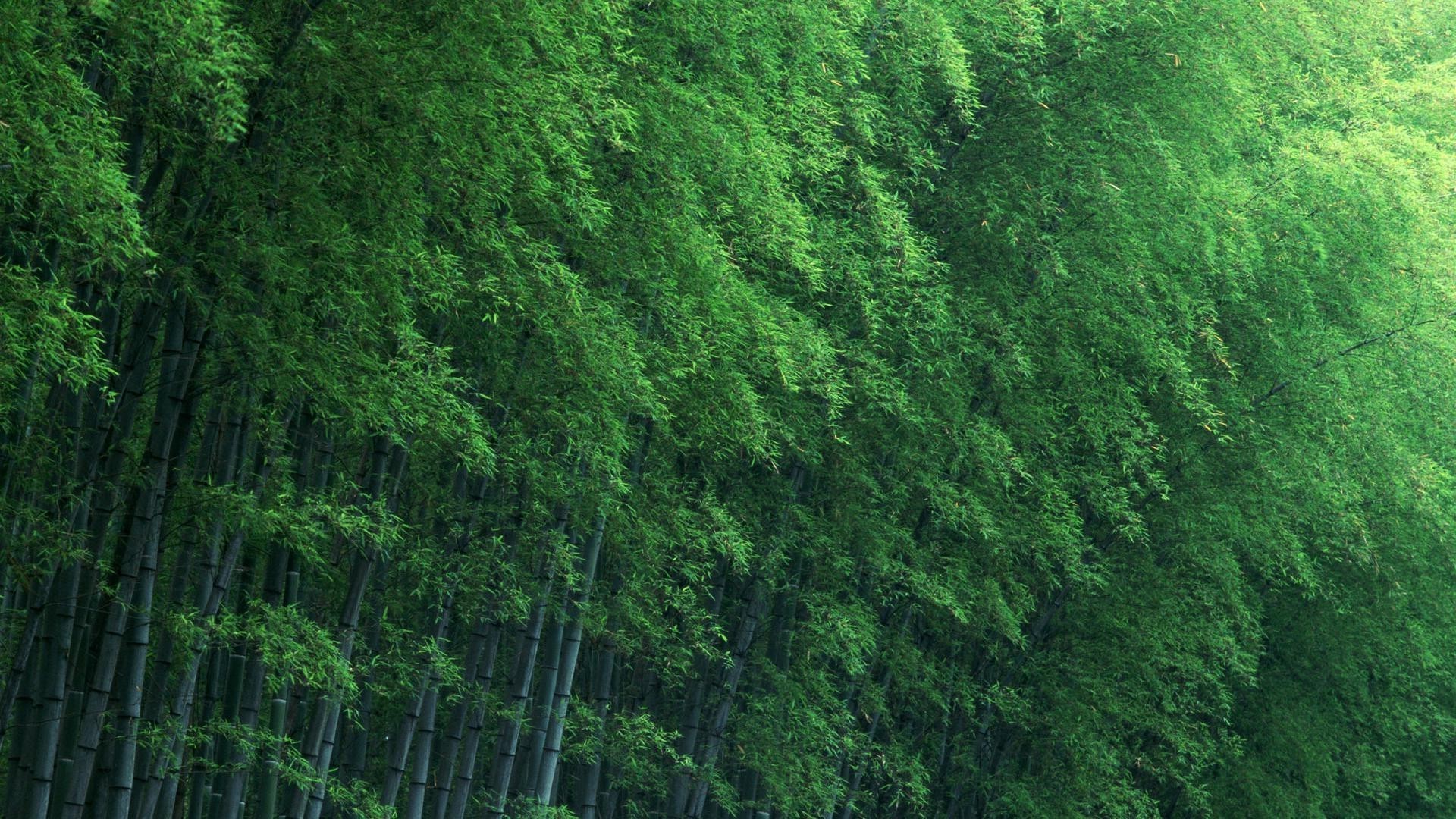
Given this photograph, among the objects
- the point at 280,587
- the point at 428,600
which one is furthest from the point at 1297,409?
the point at 280,587

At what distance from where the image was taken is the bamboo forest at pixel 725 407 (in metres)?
4.98

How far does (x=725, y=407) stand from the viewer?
693 cm

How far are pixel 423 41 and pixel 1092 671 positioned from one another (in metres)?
7.74

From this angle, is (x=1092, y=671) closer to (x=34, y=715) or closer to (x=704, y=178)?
(x=704, y=178)

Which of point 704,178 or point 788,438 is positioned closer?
point 704,178

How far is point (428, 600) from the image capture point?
9055mm

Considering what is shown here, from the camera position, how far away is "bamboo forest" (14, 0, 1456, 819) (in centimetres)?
498

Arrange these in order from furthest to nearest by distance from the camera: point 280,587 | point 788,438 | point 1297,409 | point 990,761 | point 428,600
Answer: point 990,761 → point 1297,409 → point 428,600 → point 788,438 → point 280,587

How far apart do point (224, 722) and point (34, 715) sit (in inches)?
23.7

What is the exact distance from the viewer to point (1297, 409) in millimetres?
11242

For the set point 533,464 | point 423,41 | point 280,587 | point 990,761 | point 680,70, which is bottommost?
point 990,761

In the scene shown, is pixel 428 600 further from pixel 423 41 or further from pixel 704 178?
pixel 423 41

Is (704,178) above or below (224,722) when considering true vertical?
above

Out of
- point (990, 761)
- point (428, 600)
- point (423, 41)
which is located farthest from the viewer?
point (990, 761)
